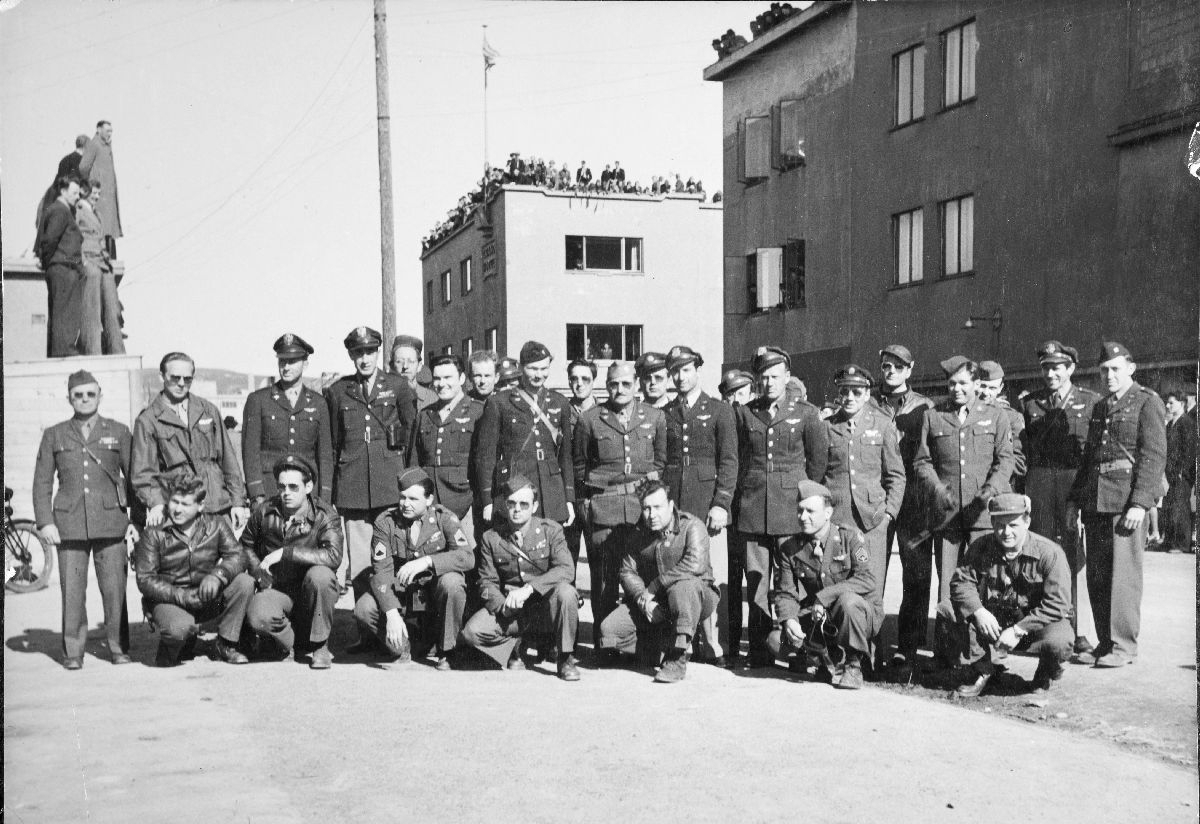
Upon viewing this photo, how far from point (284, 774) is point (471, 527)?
3400mm

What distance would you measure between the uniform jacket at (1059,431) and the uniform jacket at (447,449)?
3734 millimetres

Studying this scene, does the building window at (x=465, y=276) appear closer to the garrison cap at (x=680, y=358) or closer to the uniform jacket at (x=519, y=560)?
the garrison cap at (x=680, y=358)

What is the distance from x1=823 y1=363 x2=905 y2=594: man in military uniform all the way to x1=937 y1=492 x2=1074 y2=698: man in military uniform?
85 centimetres

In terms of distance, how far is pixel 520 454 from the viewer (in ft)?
23.4

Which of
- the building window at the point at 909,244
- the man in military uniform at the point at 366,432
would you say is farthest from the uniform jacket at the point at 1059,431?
the building window at the point at 909,244

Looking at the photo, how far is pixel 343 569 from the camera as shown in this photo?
448 inches

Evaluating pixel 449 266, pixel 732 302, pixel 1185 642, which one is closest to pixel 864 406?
pixel 1185 642

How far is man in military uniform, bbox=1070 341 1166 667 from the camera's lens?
239 inches

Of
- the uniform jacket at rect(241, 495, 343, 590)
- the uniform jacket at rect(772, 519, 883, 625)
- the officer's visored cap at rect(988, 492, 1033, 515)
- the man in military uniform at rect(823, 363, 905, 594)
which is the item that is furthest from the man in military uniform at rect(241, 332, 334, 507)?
the officer's visored cap at rect(988, 492, 1033, 515)

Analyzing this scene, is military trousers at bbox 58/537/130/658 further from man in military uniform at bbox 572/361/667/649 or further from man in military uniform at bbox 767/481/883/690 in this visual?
man in military uniform at bbox 767/481/883/690

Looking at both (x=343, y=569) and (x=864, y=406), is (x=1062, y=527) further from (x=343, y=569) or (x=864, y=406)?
(x=343, y=569)

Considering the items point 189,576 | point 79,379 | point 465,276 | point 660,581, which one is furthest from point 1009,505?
point 465,276

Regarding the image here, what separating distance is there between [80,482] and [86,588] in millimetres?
683

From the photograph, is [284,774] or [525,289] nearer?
[284,774]
